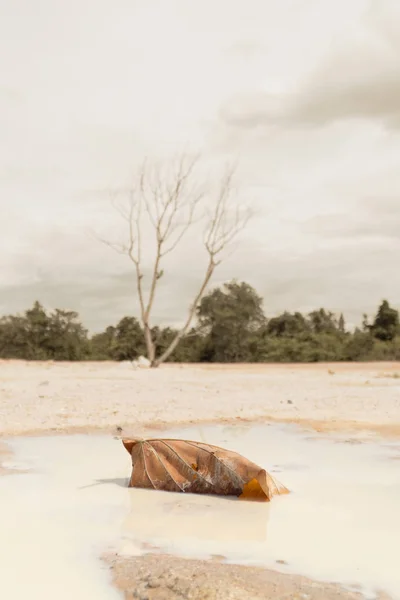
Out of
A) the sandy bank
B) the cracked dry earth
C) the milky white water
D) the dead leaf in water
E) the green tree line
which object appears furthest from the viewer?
the green tree line

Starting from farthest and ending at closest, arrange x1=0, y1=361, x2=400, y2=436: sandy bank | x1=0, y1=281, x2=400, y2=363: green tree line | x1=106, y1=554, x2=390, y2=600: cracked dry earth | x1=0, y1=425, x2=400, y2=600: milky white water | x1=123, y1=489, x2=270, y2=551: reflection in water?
x1=0, y1=281, x2=400, y2=363: green tree line → x1=0, y1=361, x2=400, y2=436: sandy bank → x1=123, y1=489, x2=270, y2=551: reflection in water → x1=0, y1=425, x2=400, y2=600: milky white water → x1=106, y1=554, x2=390, y2=600: cracked dry earth

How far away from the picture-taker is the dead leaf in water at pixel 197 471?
3383 mm

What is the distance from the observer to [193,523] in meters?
2.92

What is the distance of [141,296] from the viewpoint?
22297mm

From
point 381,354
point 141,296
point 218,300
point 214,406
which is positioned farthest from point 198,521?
point 218,300

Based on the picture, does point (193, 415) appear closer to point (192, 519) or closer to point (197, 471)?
point (197, 471)

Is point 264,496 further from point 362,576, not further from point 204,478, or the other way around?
point 362,576

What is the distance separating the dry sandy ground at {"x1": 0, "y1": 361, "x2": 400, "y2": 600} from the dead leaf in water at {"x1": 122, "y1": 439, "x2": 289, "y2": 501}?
100 centimetres

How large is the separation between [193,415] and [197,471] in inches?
153

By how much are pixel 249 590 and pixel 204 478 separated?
4.62ft

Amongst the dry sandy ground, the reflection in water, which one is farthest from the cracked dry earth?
the reflection in water

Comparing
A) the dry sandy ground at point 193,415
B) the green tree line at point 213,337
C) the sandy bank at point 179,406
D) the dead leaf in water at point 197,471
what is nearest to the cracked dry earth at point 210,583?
the dry sandy ground at point 193,415

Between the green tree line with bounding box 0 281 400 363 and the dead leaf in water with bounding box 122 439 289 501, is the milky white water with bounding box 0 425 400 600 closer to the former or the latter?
the dead leaf in water with bounding box 122 439 289 501

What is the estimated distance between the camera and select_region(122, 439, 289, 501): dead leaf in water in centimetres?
338
